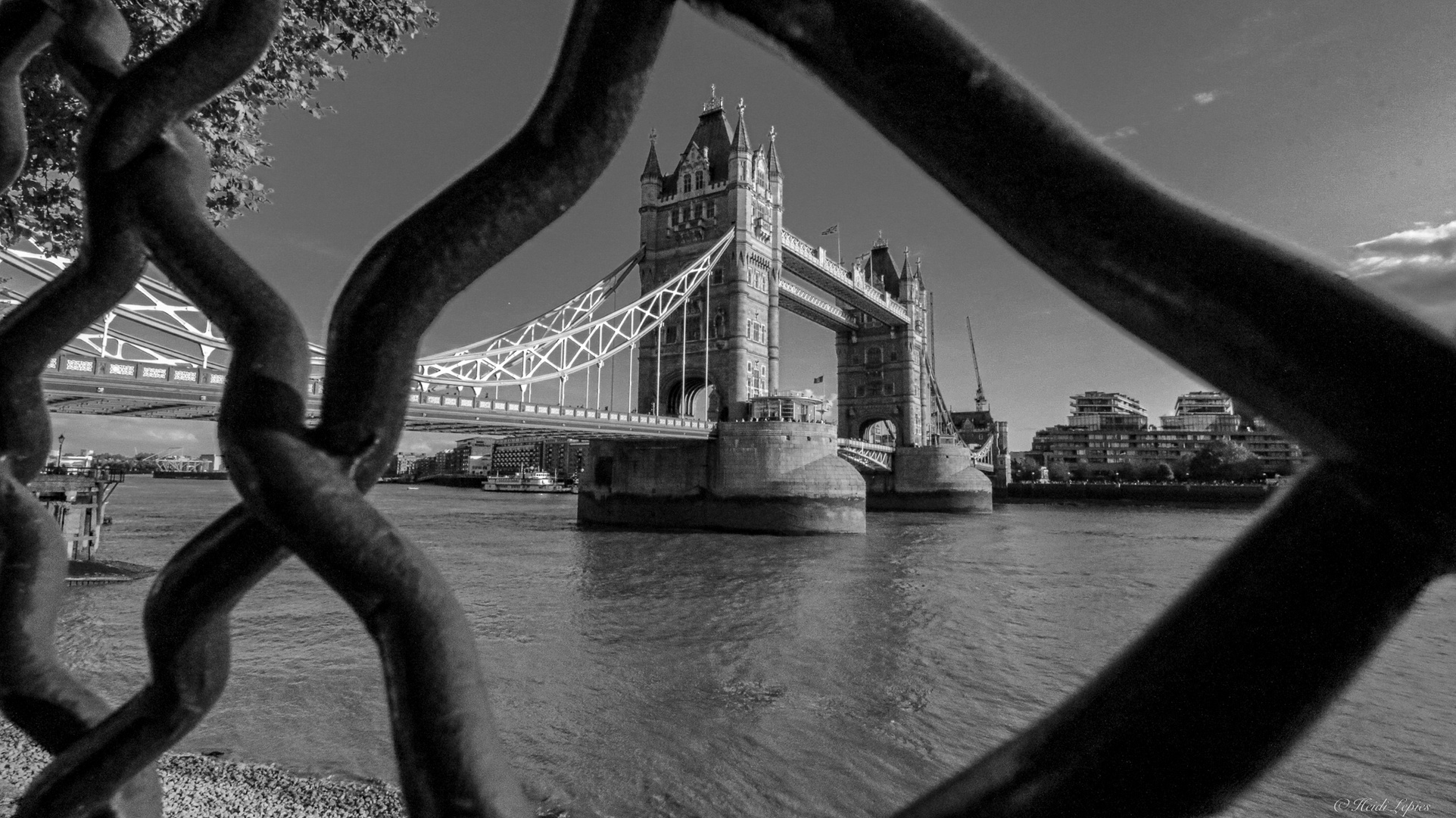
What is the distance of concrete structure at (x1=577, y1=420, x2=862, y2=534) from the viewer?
22.0 m

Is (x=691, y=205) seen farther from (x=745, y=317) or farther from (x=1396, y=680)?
(x=1396, y=680)

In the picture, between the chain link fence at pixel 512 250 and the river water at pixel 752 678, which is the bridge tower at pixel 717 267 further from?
the chain link fence at pixel 512 250

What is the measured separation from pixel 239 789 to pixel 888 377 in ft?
141

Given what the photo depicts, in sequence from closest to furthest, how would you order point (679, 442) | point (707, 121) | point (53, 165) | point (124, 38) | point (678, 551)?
1. point (124, 38)
2. point (53, 165)
3. point (678, 551)
4. point (679, 442)
5. point (707, 121)

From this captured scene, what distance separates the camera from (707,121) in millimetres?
34406

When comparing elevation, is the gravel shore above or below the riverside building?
below

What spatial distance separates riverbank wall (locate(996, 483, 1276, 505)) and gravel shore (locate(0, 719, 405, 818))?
48.7 metres

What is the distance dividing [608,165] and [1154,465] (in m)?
68.9

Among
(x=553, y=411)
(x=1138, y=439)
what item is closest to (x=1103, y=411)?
(x=1138, y=439)

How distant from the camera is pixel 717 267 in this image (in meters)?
31.6

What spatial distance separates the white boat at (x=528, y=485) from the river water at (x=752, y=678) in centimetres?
5351

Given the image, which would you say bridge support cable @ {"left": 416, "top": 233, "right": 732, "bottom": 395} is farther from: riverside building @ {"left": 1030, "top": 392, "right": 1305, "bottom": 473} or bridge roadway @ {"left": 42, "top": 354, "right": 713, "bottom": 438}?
riverside building @ {"left": 1030, "top": 392, "right": 1305, "bottom": 473}

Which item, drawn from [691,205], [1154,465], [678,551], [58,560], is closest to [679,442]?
[678,551]

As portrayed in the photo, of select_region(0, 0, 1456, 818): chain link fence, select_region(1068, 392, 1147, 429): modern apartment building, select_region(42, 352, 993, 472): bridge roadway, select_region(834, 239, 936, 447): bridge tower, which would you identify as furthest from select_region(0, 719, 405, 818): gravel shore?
select_region(1068, 392, 1147, 429): modern apartment building
